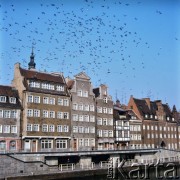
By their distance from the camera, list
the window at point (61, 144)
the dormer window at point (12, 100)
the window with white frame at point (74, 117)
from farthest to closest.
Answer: the window with white frame at point (74, 117) → the window at point (61, 144) → the dormer window at point (12, 100)

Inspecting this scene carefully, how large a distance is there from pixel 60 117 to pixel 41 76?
8011 mm

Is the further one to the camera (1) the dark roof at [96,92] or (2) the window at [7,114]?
(1) the dark roof at [96,92]

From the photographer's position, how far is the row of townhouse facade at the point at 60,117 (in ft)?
180

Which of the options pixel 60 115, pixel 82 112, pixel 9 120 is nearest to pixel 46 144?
pixel 60 115

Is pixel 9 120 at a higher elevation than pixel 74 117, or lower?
lower

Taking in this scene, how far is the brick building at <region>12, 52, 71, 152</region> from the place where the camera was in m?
56.0

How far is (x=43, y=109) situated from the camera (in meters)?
58.0

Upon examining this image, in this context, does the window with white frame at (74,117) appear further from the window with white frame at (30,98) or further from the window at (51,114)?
the window with white frame at (30,98)

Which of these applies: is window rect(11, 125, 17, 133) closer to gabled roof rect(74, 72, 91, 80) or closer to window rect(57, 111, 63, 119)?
window rect(57, 111, 63, 119)

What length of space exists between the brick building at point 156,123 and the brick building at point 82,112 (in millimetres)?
18520

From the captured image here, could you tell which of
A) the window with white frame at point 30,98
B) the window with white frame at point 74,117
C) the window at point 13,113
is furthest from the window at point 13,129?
the window with white frame at point 74,117

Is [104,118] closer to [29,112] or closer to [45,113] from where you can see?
[45,113]

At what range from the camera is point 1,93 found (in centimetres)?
5472

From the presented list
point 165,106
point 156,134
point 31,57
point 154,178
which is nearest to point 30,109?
point 31,57
